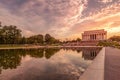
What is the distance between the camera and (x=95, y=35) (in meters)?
119

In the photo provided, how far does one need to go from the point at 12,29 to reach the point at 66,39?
7475 cm

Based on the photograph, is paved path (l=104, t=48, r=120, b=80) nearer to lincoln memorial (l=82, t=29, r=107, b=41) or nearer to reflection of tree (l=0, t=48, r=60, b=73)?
reflection of tree (l=0, t=48, r=60, b=73)

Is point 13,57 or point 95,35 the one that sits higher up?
point 95,35

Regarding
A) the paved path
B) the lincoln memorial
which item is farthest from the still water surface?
the lincoln memorial

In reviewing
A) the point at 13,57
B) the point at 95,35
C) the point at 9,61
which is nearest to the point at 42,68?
the point at 9,61

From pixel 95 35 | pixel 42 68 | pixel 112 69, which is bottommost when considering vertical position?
pixel 42 68

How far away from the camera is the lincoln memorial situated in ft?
374

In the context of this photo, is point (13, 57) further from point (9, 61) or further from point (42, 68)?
point (42, 68)

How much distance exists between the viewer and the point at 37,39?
90500mm

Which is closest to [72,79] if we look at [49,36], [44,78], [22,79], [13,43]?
[44,78]

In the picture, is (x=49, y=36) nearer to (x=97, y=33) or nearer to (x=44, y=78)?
(x=97, y=33)

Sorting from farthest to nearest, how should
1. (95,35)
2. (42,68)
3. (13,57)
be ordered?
(95,35)
(13,57)
(42,68)

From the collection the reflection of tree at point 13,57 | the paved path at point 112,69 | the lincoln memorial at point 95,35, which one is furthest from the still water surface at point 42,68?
the lincoln memorial at point 95,35

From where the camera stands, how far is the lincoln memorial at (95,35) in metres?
114
